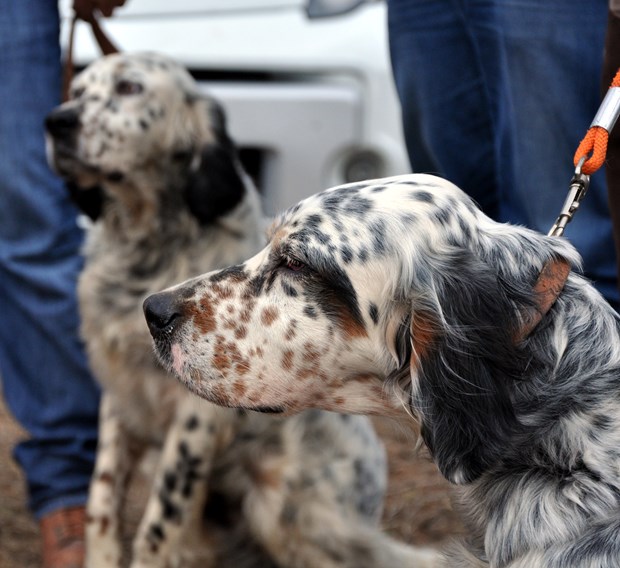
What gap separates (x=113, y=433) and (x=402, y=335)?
192 cm

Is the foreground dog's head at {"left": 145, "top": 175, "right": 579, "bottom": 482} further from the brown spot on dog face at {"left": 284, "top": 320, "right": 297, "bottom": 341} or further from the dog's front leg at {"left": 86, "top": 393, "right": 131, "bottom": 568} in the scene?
the dog's front leg at {"left": 86, "top": 393, "right": 131, "bottom": 568}

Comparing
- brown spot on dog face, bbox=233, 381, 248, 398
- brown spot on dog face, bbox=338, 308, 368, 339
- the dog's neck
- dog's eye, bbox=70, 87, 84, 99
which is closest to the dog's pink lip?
brown spot on dog face, bbox=233, 381, 248, 398

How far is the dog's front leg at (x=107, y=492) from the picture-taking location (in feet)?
11.9

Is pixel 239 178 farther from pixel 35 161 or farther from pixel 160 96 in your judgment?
pixel 35 161

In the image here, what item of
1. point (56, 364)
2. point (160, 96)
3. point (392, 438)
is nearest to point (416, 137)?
point (160, 96)

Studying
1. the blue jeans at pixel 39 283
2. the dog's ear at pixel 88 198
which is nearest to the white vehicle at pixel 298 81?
the dog's ear at pixel 88 198

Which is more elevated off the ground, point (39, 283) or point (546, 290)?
point (546, 290)

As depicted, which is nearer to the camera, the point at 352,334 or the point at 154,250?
the point at 352,334

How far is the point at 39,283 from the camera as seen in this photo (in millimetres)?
3908

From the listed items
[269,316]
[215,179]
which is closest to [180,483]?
[215,179]

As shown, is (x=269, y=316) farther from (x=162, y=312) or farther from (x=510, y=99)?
(x=510, y=99)

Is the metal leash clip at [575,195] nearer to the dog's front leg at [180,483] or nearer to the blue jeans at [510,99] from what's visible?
the blue jeans at [510,99]

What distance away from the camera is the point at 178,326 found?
2379 millimetres

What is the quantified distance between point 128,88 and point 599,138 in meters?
2.21
